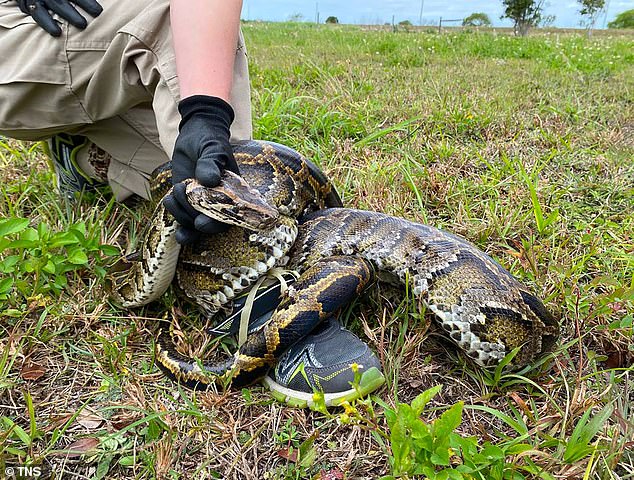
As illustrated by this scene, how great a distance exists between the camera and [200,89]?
9.43ft

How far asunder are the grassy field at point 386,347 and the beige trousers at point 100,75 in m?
0.76

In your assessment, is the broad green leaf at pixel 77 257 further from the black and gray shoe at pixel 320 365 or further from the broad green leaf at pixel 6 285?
the black and gray shoe at pixel 320 365

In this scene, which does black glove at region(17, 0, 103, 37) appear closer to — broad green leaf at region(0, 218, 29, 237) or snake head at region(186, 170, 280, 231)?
broad green leaf at region(0, 218, 29, 237)

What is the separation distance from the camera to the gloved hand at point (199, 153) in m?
2.75

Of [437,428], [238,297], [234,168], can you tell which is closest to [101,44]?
[234,168]

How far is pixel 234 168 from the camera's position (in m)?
2.98

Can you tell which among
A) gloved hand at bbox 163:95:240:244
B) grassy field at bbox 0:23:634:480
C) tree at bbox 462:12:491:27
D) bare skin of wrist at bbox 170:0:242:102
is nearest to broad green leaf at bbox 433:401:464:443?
grassy field at bbox 0:23:634:480

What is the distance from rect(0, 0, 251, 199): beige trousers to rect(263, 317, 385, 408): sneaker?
1.43m

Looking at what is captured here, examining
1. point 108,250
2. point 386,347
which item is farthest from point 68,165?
point 386,347

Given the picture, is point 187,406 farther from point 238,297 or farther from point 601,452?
point 601,452

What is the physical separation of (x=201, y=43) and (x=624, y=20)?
79.3 metres

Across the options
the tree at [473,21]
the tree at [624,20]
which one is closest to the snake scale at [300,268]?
the tree at [473,21]

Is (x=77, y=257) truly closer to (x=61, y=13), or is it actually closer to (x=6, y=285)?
(x=6, y=285)

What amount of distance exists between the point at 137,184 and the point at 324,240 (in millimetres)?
1677
